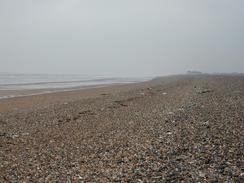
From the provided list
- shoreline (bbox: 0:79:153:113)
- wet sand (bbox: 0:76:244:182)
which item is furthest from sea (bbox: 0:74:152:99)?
wet sand (bbox: 0:76:244:182)

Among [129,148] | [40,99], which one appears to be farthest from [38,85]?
[129,148]

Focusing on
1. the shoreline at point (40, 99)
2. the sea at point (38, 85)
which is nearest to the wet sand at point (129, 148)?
the shoreline at point (40, 99)

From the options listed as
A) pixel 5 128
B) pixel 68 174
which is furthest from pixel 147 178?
pixel 5 128

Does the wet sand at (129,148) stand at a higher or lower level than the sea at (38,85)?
lower

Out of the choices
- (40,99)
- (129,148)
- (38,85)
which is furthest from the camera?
(38,85)

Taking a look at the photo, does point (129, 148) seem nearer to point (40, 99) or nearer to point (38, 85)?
point (40, 99)

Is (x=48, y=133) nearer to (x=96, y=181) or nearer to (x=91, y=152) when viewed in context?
(x=91, y=152)

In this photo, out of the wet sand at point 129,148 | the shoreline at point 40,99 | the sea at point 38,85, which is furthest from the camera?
the sea at point 38,85

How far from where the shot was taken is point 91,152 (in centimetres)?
1297

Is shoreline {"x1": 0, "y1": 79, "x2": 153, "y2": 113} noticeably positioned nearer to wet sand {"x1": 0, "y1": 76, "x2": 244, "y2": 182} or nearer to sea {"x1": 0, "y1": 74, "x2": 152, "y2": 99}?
sea {"x1": 0, "y1": 74, "x2": 152, "y2": 99}

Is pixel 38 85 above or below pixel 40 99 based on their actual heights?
above

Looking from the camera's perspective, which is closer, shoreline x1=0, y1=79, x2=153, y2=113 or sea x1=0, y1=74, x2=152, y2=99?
shoreline x1=0, y1=79, x2=153, y2=113

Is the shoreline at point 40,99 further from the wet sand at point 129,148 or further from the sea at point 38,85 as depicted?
the wet sand at point 129,148

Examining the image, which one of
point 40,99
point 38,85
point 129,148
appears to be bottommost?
point 129,148
